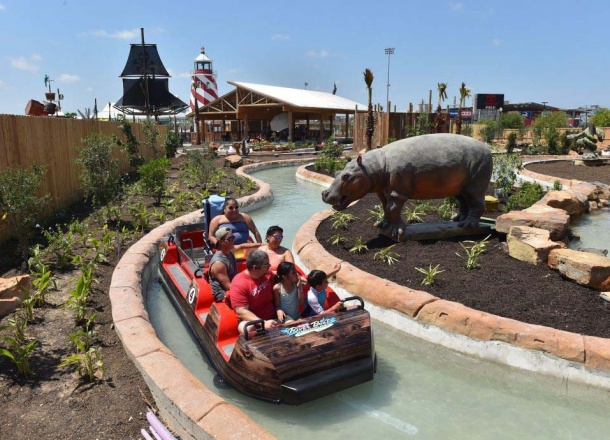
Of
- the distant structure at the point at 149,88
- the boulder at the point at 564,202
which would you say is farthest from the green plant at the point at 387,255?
the distant structure at the point at 149,88

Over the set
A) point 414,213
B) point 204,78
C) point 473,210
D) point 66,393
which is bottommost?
point 66,393

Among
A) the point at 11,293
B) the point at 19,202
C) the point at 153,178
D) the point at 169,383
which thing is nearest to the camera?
the point at 169,383

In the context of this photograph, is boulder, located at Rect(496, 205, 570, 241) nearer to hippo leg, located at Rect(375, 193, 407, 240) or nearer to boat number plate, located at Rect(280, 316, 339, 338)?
hippo leg, located at Rect(375, 193, 407, 240)

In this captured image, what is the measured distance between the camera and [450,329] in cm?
444

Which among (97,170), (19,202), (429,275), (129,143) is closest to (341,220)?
(429,275)

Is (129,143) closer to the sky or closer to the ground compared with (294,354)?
closer to the sky

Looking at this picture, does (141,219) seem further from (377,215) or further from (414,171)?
(414,171)

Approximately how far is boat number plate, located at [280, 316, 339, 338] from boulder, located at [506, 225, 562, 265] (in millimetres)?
3229

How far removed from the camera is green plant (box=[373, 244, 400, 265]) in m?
6.07

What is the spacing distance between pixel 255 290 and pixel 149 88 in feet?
155

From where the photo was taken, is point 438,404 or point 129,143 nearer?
point 438,404

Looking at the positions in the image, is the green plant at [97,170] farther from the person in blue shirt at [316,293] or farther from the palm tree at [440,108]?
the palm tree at [440,108]

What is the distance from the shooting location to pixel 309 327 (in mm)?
3559

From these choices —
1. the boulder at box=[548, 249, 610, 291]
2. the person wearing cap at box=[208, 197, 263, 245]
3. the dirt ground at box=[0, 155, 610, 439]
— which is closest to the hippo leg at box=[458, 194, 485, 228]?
the dirt ground at box=[0, 155, 610, 439]
